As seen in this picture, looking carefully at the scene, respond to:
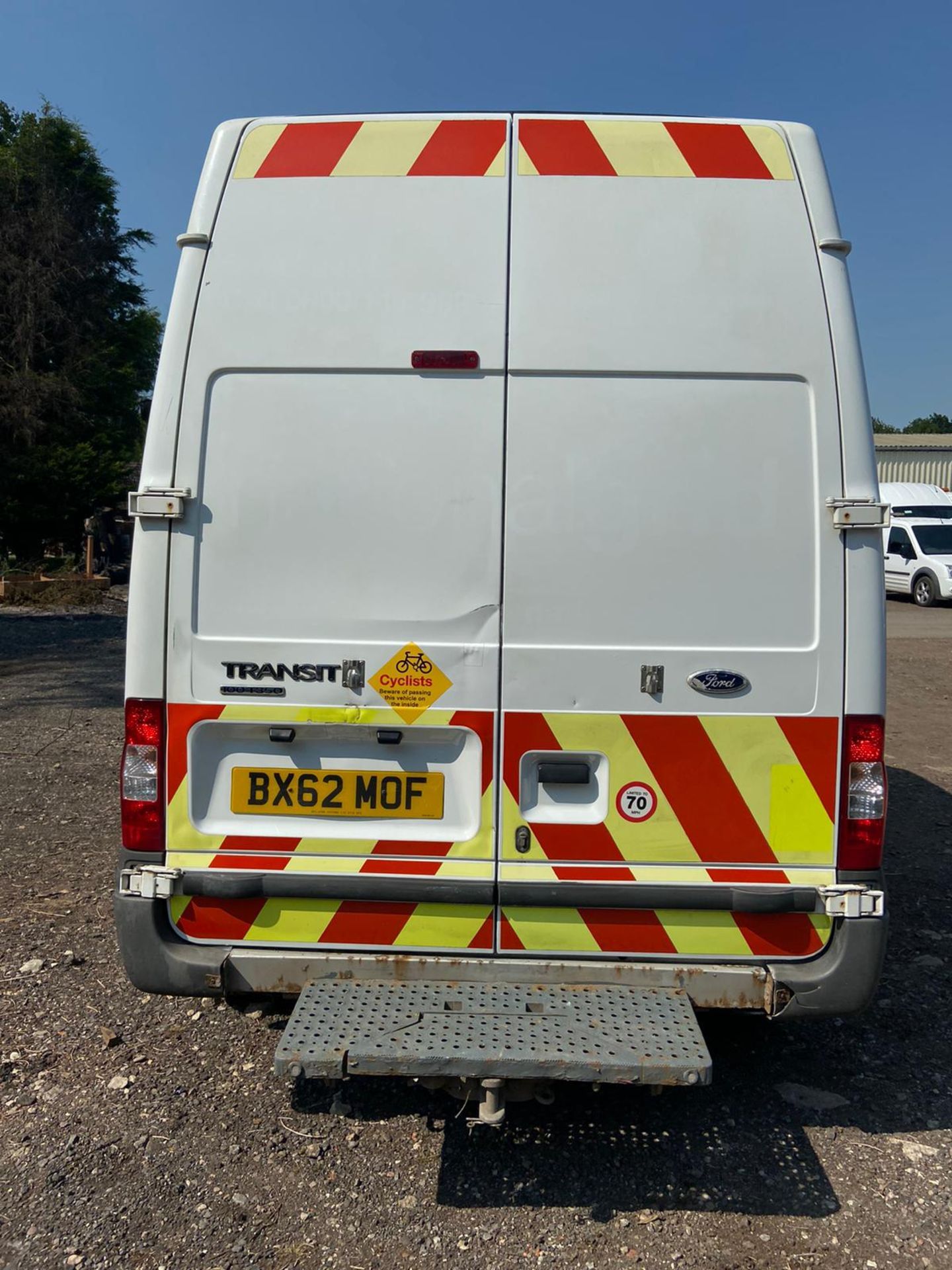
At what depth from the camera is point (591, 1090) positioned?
3.51 m

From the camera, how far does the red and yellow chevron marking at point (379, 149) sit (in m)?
3.07

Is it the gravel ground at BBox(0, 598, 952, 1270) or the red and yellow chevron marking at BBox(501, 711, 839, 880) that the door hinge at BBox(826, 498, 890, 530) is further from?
the gravel ground at BBox(0, 598, 952, 1270)

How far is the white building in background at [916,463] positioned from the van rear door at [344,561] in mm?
43140

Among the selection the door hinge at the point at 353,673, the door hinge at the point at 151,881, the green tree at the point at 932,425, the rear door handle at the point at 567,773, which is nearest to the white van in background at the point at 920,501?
the rear door handle at the point at 567,773

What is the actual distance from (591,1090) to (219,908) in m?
1.48

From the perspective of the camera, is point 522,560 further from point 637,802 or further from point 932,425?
point 932,425

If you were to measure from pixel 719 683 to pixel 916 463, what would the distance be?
45.6 meters

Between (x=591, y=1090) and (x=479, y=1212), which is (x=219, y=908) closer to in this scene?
(x=479, y=1212)

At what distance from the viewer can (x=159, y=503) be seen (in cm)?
296

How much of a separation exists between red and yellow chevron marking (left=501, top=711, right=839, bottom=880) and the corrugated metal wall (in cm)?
4338

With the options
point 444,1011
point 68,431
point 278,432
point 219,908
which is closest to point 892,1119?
point 444,1011

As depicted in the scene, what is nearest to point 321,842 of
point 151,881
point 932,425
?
point 151,881

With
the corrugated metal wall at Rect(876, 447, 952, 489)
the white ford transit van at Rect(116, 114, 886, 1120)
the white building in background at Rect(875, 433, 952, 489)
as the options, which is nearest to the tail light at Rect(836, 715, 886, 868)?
the white ford transit van at Rect(116, 114, 886, 1120)

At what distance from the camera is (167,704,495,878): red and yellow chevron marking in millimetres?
2988
